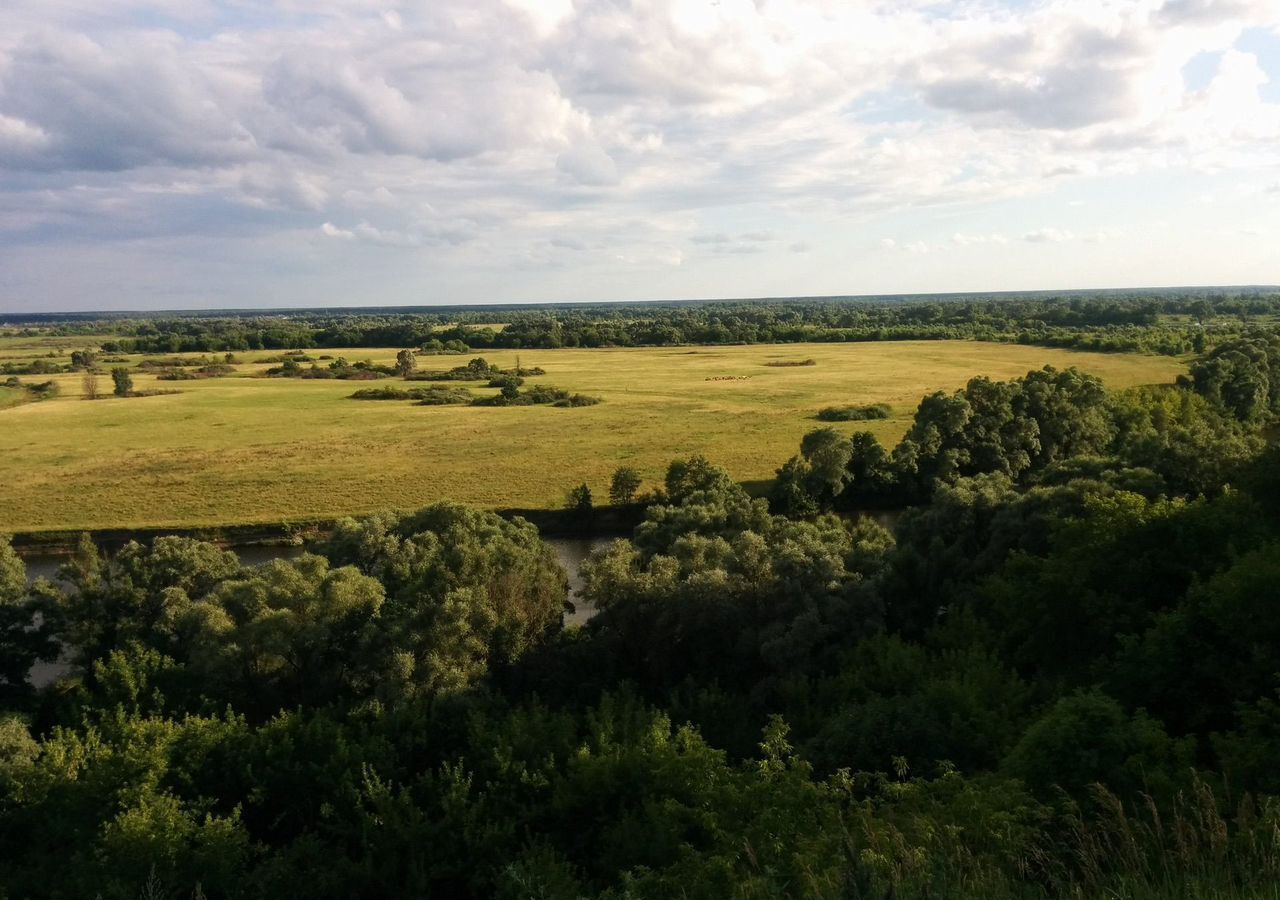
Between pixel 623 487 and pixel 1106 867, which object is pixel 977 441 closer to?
pixel 623 487

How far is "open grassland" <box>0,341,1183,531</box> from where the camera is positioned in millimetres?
53719

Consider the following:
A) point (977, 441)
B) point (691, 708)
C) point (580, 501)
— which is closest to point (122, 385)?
point (580, 501)

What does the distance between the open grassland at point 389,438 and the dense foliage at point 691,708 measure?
77.5 ft

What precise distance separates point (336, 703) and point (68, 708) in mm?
7025

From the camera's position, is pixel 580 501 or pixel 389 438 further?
pixel 389 438

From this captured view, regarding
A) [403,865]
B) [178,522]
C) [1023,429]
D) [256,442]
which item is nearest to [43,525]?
[178,522]

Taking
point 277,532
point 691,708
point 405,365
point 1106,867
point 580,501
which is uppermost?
point 405,365

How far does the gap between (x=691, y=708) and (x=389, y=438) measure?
192 feet

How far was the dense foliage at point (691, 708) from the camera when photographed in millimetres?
11289

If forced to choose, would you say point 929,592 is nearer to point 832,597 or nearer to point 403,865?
point 832,597

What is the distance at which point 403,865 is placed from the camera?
1522 centimetres

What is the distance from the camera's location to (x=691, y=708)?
67.9 ft

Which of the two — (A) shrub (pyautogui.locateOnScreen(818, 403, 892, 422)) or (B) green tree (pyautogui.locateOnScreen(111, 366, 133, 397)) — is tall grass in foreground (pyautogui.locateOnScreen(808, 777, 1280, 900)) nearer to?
(A) shrub (pyautogui.locateOnScreen(818, 403, 892, 422))

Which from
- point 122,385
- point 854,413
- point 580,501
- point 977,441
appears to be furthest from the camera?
point 122,385
